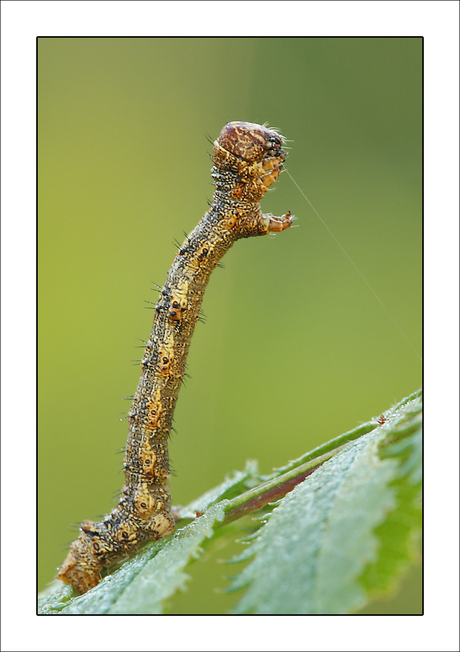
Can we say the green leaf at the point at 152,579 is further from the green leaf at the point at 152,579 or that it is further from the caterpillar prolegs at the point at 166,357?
the caterpillar prolegs at the point at 166,357

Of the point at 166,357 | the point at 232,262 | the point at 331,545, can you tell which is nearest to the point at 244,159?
the point at 166,357

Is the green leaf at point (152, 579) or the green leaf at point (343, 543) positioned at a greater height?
the green leaf at point (343, 543)

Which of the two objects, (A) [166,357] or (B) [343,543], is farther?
(A) [166,357]

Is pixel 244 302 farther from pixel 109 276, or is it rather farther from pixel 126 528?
pixel 126 528

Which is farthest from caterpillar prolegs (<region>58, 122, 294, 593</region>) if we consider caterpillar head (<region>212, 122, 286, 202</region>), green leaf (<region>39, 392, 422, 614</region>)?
green leaf (<region>39, 392, 422, 614</region>)

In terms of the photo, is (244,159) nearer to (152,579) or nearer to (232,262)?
(152,579)

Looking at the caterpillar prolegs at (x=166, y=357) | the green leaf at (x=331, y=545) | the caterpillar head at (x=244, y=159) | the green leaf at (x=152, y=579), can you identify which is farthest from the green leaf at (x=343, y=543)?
the caterpillar head at (x=244, y=159)
